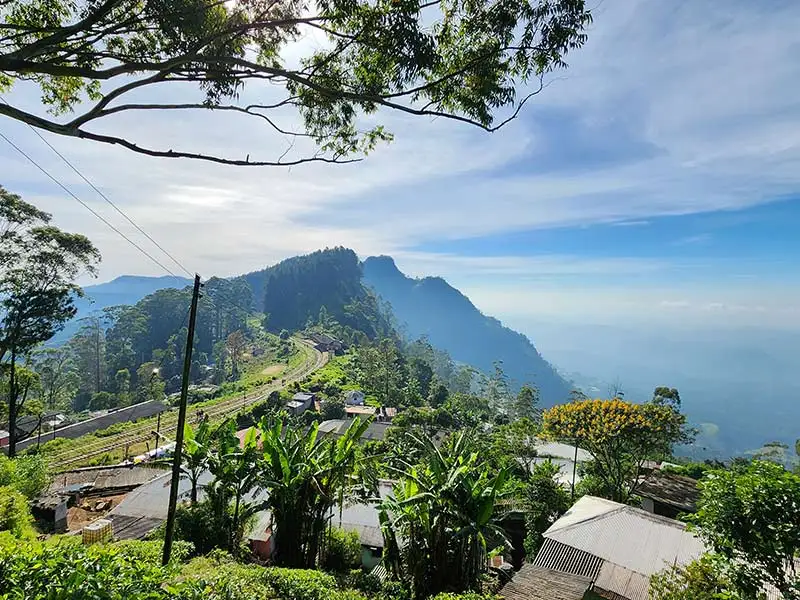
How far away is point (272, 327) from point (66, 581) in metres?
100

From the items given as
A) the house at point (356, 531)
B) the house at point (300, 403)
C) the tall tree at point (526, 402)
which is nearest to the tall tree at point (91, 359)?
the house at point (300, 403)

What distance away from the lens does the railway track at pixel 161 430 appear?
24.3 m

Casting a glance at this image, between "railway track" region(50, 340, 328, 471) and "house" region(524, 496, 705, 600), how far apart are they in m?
22.5

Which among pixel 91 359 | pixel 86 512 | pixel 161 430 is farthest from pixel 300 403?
pixel 91 359

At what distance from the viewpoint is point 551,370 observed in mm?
183000

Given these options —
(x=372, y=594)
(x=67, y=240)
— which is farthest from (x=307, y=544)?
(x=67, y=240)

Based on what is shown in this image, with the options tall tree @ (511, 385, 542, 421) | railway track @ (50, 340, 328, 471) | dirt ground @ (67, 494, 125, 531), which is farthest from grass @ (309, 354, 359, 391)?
dirt ground @ (67, 494, 125, 531)

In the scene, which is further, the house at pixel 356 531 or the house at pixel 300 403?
the house at pixel 300 403

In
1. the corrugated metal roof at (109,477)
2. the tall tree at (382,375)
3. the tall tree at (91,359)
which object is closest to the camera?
the corrugated metal roof at (109,477)

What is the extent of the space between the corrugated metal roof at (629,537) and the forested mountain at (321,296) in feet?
256

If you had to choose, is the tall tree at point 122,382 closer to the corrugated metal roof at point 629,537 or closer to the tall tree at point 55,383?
the tall tree at point 55,383

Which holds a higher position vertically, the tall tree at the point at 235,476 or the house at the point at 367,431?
the tall tree at the point at 235,476

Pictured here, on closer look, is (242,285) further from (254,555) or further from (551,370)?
(551,370)

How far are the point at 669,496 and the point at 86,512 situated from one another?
20552 millimetres
